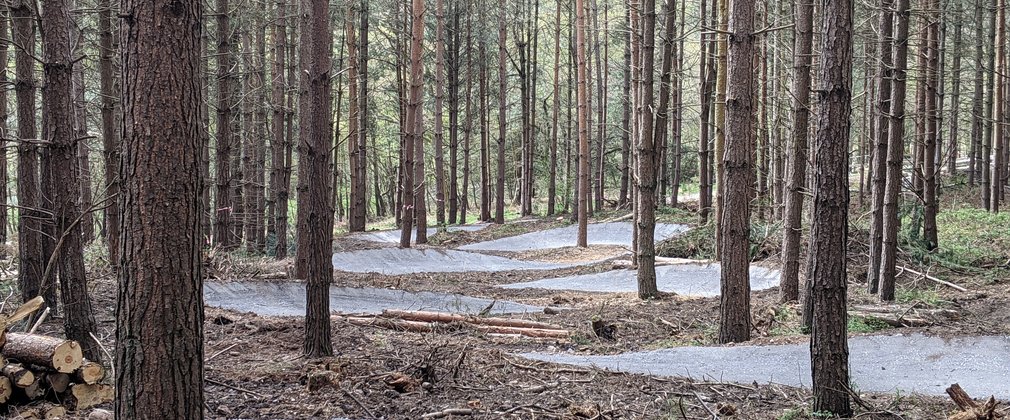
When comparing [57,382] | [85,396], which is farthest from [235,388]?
[57,382]

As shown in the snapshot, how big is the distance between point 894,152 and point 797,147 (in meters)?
1.31

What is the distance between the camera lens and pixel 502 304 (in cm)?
1021

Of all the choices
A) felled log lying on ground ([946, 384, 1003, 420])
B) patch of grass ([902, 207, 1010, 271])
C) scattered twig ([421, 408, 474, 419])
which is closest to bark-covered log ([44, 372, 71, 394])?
scattered twig ([421, 408, 474, 419])

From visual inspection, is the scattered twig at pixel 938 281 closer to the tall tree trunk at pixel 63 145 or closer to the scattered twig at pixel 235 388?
the scattered twig at pixel 235 388

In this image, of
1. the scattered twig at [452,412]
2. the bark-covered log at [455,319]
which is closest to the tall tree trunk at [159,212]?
the scattered twig at [452,412]

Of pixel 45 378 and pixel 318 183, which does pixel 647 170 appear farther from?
pixel 45 378

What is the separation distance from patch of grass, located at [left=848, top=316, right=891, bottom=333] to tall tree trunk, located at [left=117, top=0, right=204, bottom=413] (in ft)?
20.2

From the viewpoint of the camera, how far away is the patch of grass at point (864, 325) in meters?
7.32

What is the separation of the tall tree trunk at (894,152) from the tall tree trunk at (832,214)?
494cm

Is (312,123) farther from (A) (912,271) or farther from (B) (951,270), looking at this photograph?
(B) (951,270)

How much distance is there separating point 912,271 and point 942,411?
6.69 m

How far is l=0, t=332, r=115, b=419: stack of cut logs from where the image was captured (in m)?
4.64

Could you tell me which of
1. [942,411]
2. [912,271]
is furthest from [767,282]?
[942,411]

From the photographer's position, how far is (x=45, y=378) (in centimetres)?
477
